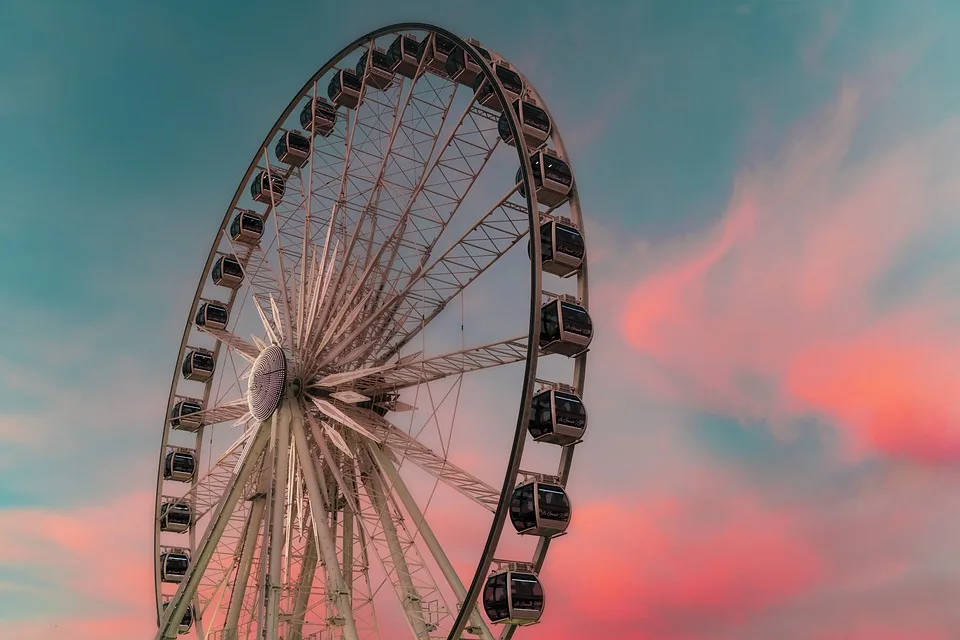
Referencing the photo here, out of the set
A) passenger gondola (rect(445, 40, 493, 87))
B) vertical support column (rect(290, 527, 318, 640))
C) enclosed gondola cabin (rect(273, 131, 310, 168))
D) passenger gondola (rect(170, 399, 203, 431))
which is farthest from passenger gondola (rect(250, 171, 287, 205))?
vertical support column (rect(290, 527, 318, 640))

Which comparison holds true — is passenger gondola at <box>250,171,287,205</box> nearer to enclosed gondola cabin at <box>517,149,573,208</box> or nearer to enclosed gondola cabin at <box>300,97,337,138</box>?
enclosed gondola cabin at <box>300,97,337,138</box>

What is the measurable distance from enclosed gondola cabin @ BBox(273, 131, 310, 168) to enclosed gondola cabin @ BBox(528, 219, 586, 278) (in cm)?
1384

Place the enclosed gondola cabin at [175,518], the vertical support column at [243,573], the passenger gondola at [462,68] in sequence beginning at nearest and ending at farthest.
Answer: the vertical support column at [243,573], the passenger gondola at [462,68], the enclosed gondola cabin at [175,518]

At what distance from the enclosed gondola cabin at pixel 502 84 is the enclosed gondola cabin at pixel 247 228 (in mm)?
11469

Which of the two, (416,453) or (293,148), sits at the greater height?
(293,148)

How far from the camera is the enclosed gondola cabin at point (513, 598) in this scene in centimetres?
1877

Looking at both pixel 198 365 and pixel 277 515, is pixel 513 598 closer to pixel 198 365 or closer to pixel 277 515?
pixel 277 515

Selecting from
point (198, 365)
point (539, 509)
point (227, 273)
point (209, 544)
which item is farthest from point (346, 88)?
point (539, 509)

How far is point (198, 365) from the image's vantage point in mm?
33719

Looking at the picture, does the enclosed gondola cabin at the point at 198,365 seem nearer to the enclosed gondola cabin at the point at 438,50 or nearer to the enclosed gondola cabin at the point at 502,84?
the enclosed gondola cabin at the point at 438,50

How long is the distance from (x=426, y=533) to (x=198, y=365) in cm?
1506

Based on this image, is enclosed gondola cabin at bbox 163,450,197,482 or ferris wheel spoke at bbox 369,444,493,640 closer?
ferris wheel spoke at bbox 369,444,493,640

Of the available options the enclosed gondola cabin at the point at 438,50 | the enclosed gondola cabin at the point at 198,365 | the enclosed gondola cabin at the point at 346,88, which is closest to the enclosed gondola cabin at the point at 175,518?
the enclosed gondola cabin at the point at 198,365

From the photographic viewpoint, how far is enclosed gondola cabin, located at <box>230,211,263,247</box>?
3275 cm
